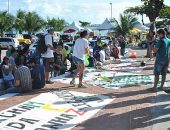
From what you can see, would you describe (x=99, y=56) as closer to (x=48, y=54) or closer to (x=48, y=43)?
(x=48, y=54)

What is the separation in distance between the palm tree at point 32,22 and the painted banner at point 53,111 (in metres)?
64.8

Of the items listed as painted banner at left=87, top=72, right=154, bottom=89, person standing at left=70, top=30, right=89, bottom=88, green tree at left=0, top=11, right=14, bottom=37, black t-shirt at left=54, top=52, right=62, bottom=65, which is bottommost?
painted banner at left=87, top=72, right=154, bottom=89

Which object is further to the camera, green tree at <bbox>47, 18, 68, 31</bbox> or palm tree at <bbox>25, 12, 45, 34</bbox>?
green tree at <bbox>47, 18, 68, 31</bbox>

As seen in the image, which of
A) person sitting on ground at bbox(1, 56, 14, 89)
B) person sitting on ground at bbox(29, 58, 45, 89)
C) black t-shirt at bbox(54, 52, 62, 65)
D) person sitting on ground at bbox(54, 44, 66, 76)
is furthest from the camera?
black t-shirt at bbox(54, 52, 62, 65)

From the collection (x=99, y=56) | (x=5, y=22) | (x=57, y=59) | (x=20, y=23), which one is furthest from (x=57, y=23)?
(x=57, y=59)

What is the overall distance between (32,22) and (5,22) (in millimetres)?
9273

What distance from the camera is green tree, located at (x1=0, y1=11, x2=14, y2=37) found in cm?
6494

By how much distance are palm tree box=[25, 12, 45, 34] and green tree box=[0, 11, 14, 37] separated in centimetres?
535

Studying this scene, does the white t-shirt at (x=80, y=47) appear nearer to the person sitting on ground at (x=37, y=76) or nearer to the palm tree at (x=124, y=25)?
the person sitting on ground at (x=37, y=76)

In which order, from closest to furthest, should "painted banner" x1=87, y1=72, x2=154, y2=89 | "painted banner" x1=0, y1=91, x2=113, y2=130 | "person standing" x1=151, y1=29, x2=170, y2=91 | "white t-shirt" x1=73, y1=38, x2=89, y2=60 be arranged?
"painted banner" x1=0, y1=91, x2=113, y2=130 < "person standing" x1=151, y1=29, x2=170, y2=91 < "white t-shirt" x1=73, y1=38, x2=89, y2=60 < "painted banner" x1=87, y1=72, x2=154, y2=89

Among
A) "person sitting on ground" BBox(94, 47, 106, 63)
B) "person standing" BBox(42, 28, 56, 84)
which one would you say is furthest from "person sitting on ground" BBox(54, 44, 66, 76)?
"person sitting on ground" BBox(94, 47, 106, 63)

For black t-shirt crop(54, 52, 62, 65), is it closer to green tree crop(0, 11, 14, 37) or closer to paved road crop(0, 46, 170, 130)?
paved road crop(0, 46, 170, 130)

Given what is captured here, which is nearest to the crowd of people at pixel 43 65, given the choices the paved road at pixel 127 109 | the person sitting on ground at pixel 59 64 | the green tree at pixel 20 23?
the paved road at pixel 127 109

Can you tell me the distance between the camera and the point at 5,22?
217 ft
